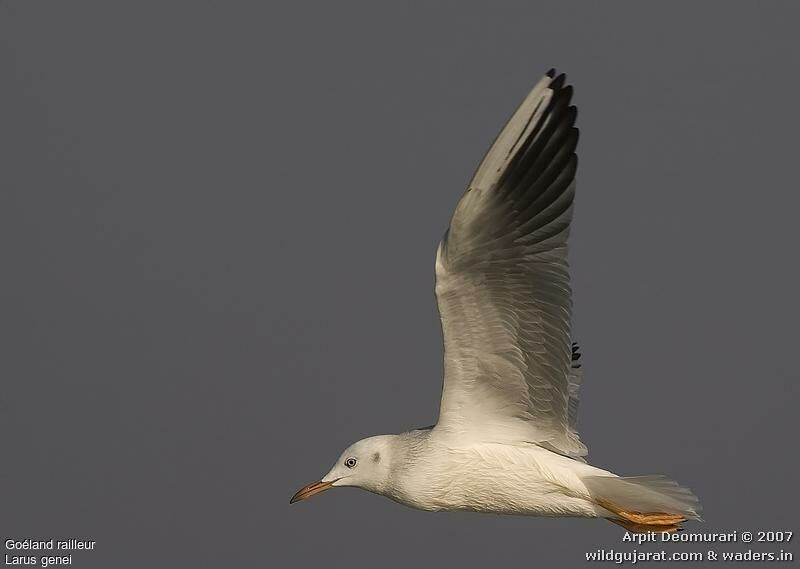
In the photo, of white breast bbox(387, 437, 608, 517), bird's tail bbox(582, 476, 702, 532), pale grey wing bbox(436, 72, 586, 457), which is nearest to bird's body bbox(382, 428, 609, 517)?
white breast bbox(387, 437, 608, 517)

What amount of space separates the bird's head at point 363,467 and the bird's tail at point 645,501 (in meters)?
1.39

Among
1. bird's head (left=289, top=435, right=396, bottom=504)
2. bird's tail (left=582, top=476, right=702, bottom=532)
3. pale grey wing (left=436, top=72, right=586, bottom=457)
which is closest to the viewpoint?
pale grey wing (left=436, top=72, right=586, bottom=457)

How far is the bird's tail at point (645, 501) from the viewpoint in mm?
9273

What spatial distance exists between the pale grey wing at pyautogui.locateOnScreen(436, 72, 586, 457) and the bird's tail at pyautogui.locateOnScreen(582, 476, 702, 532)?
0.94 m

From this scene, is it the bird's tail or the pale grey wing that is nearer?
the pale grey wing

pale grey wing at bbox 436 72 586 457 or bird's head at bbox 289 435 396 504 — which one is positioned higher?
pale grey wing at bbox 436 72 586 457

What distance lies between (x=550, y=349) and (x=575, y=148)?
52.7 inches

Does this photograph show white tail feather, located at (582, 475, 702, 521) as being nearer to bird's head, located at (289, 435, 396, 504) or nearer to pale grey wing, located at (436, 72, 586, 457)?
pale grey wing, located at (436, 72, 586, 457)

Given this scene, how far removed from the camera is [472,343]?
8.89 meters

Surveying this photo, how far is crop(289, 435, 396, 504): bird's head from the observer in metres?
9.54

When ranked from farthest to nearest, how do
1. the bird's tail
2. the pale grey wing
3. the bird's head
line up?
the bird's head, the bird's tail, the pale grey wing

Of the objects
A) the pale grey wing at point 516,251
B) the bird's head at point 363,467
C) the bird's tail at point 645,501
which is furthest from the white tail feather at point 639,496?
the bird's head at point 363,467

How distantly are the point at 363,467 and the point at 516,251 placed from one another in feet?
6.70

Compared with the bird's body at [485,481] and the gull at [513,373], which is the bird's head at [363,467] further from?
the bird's body at [485,481]
